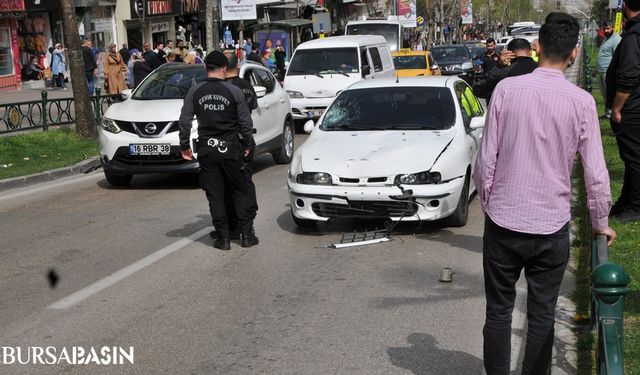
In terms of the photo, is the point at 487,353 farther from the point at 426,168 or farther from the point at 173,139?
the point at 173,139

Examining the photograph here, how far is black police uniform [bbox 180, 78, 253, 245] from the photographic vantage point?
848cm

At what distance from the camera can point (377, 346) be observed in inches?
228

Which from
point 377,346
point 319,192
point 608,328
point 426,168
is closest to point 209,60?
point 319,192

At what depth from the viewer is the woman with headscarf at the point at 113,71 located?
73.5 ft

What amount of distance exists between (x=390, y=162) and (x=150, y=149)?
458cm

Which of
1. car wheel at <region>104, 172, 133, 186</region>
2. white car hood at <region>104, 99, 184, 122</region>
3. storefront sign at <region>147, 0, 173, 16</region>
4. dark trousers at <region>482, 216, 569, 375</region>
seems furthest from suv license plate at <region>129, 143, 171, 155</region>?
storefront sign at <region>147, 0, 173, 16</region>

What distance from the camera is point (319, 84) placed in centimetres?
1997

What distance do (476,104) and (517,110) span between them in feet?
23.4

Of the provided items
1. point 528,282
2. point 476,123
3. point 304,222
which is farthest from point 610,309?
point 476,123

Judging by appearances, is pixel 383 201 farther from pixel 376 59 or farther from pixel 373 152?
pixel 376 59

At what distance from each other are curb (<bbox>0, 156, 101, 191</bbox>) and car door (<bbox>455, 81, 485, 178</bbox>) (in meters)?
6.48

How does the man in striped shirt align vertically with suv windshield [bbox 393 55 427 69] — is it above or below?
above

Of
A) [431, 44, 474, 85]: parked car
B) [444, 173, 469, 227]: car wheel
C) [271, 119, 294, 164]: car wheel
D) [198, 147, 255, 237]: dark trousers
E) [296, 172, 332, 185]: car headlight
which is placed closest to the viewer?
[198, 147, 255, 237]: dark trousers

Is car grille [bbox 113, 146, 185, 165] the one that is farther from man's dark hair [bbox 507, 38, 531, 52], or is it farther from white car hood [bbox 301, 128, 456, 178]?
man's dark hair [bbox 507, 38, 531, 52]
